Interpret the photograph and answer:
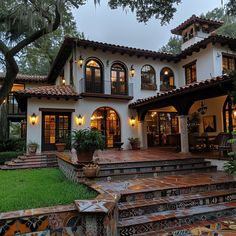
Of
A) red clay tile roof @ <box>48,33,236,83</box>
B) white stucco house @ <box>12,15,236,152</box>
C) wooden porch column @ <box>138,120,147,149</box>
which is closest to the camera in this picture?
red clay tile roof @ <box>48,33,236,83</box>

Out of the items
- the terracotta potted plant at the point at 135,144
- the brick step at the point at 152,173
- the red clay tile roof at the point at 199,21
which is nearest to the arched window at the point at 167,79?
the red clay tile roof at the point at 199,21

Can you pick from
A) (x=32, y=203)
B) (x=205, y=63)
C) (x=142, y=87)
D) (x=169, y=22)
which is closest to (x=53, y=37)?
(x=142, y=87)

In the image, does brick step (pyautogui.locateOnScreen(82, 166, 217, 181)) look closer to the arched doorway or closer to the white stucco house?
the white stucco house

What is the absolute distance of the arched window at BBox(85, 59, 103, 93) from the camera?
13200mm

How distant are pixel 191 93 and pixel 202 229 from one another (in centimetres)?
596

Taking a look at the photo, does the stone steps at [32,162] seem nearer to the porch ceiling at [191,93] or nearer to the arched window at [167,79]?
the porch ceiling at [191,93]

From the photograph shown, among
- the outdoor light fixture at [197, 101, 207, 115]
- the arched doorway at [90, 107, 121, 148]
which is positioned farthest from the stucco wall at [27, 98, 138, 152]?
the outdoor light fixture at [197, 101, 207, 115]

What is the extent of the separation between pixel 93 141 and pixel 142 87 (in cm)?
923

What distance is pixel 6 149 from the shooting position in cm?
1380

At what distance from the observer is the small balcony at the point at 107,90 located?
12.8 m

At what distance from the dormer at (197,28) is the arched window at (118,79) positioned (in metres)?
5.11

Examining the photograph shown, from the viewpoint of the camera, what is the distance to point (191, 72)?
14.6 m

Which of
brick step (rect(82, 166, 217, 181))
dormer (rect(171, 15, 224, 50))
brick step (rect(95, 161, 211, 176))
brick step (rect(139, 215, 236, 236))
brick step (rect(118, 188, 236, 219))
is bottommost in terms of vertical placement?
brick step (rect(139, 215, 236, 236))

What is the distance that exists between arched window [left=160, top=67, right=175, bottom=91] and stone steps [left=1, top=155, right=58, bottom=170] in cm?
848
